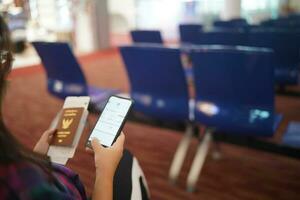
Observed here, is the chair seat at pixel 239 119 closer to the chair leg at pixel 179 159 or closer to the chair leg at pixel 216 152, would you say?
the chair leg at pixel 179 159

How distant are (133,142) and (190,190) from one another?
900 millimetres

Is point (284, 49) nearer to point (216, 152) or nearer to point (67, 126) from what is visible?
point (216, 152)

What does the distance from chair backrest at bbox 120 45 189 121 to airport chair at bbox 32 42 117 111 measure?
0.31 m

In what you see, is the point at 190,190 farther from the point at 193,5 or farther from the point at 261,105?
the point at 193,5

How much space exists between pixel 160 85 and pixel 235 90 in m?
0.48

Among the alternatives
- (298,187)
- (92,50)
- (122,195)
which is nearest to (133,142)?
(298,187)

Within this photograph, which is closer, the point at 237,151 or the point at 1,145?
the point at 1,145

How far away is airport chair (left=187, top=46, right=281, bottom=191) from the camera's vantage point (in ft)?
5.61

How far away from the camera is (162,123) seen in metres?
2.36

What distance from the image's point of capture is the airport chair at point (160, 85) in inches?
77.9

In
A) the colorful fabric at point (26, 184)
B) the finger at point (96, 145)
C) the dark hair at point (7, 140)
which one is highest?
the dark hair at point (7, 140)

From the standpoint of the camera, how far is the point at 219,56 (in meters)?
1.79

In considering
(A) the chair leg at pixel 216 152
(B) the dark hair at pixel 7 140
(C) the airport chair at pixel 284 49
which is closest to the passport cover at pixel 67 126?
(B) the dark hair at pixel 7 140

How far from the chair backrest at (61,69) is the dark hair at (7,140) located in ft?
5.68
